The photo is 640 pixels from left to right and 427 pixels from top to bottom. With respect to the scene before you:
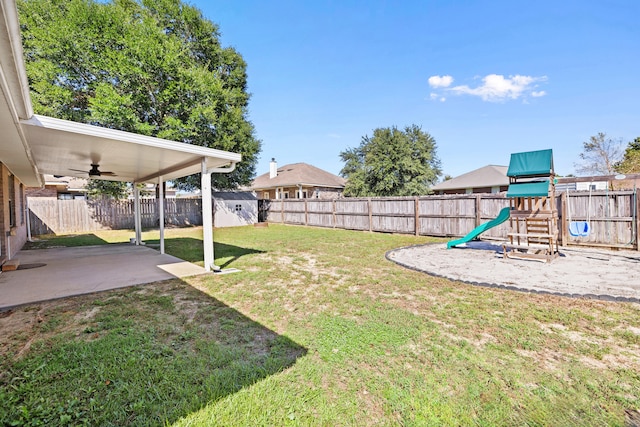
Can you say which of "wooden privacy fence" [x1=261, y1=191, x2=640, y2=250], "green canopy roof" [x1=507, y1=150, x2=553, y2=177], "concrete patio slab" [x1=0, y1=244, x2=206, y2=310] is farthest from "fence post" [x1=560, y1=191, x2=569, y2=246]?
"concrete patio slab" [x1=0, y1=244, x2=206, y2=310]

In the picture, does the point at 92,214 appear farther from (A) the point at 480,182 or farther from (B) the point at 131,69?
(A) the point at 480,182

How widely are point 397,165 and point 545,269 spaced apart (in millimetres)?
16781

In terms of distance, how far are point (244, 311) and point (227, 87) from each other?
18240mm

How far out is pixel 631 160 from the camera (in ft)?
68.6

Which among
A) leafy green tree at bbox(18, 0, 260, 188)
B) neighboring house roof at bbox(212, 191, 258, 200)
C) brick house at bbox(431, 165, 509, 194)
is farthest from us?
brick house at bbox(431, 165, 509, 194)

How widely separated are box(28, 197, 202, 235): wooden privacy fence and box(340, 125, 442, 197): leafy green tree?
13321mm

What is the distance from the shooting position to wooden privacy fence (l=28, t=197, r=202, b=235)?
14.4 m

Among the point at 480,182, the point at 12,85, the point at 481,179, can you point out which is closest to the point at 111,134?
the point at 12,85

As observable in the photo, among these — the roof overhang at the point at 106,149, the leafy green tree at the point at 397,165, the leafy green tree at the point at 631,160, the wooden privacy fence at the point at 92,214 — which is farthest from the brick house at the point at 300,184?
the leafy green tree at the point at 631,160

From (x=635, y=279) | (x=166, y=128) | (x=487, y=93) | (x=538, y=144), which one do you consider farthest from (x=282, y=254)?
(x=538, y=144)

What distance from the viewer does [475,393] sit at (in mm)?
2137

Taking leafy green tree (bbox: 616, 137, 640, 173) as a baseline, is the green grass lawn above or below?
below

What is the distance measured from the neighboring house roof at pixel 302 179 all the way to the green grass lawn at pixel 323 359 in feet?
65.6

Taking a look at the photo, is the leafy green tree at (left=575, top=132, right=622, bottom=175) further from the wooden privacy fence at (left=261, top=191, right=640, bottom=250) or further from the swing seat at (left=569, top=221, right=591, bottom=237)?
the swing seat at (left=569, top=221, right=591, bottom=237)
